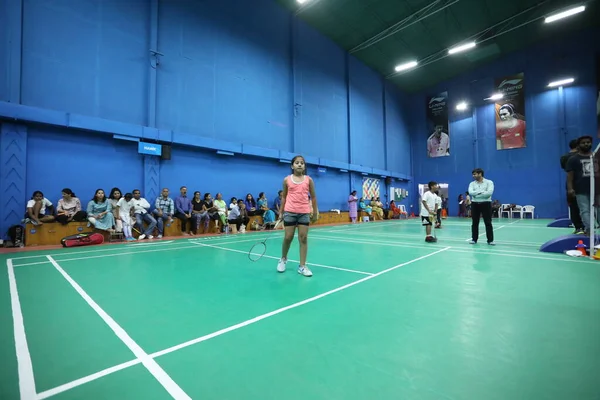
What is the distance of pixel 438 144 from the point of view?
72.1ft

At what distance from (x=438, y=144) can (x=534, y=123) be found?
6096 mm

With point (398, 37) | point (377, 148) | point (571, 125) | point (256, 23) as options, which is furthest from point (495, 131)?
point (256, 23)

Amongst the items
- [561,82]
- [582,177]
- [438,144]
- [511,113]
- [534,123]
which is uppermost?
[561,82]

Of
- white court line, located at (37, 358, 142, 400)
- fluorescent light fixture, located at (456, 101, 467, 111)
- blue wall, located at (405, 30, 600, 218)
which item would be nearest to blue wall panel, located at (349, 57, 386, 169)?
blue wall, located at (405, 30, 600, 218)

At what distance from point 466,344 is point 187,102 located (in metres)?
11.1

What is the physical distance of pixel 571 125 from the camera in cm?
1617

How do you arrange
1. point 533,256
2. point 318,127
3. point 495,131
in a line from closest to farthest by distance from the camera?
point 533,256 → point 318,127 → point 495,131

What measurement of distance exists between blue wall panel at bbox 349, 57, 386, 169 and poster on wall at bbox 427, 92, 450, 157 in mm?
5202

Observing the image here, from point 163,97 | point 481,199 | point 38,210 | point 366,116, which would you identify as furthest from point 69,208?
point 366,116

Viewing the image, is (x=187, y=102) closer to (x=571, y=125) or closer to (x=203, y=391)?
(x=203, y=391)

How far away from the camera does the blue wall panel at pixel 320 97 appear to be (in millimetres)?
14391

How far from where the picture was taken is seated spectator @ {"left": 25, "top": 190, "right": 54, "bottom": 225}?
6.75 meters

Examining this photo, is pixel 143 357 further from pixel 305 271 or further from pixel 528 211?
pixel 528 211

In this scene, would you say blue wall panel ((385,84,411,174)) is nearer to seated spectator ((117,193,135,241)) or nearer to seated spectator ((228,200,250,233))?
seated spectator ((228,200,250,233))
